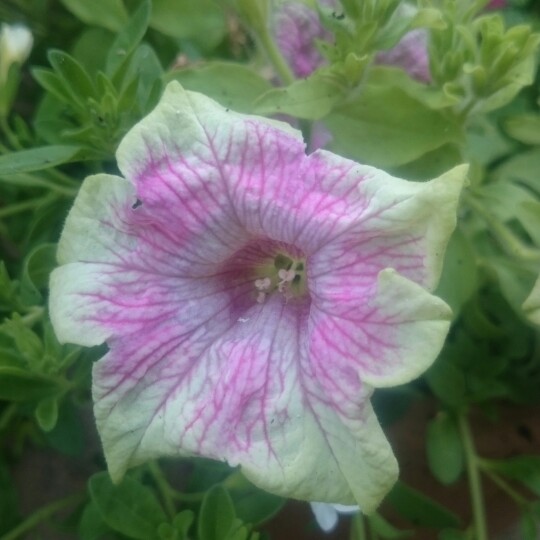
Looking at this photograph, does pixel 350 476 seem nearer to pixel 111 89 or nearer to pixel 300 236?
pixel 300 236

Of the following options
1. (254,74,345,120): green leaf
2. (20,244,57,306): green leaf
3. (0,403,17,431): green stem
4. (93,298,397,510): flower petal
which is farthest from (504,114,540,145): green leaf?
(0,403,17,431): green stem

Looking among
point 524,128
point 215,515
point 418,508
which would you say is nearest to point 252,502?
point 215,515

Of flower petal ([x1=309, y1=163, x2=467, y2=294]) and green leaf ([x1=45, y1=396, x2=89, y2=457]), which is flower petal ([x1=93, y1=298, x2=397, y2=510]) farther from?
green leaf ([x1=45, y1=396, x2=89, y2=457])

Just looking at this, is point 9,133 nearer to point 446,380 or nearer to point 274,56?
point 274,56

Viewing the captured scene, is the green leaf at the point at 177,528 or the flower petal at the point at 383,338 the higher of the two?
the flower petal at the point at 383,338

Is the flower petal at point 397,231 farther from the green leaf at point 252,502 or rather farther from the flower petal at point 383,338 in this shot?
the green leaf at point 252,502

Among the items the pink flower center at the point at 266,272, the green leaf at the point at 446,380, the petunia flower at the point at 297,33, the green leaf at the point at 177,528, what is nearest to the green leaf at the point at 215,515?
the green leaf at the point at 177,528

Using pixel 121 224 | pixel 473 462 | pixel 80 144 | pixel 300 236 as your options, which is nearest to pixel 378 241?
pixel 300 236
